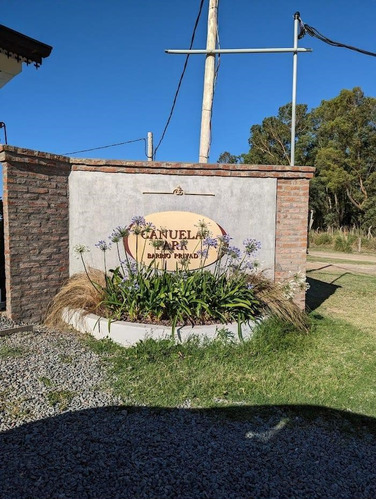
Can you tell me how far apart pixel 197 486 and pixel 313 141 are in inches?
1208

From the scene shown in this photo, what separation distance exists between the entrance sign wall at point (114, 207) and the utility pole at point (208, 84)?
5.28 feet

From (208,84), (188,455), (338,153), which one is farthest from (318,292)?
(338,153)

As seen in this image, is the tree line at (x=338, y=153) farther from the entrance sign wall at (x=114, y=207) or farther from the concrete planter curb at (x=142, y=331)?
the concrete planter curb at (x=142, y=331)

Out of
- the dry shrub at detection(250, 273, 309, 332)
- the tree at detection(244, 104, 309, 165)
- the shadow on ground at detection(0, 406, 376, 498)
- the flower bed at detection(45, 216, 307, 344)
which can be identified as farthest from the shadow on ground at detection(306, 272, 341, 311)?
the tree at detection(244, 104, 309, 165)

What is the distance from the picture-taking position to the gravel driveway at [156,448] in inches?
80.2

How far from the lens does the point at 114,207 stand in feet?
17.7

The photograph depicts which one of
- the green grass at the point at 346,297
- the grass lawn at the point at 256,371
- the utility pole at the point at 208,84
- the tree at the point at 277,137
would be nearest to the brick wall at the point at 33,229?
the grass lawn at the point at 256,371

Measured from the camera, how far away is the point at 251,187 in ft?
18.3

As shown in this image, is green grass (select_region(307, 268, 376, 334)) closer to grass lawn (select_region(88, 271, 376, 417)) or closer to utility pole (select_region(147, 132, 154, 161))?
grass lawn (select_region(88, 271, 376, 417))

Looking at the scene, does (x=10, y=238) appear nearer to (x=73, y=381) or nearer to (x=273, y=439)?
(x=73, y=381)

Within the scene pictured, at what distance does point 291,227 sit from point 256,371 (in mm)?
2627

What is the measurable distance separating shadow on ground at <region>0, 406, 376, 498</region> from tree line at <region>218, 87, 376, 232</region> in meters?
23.3

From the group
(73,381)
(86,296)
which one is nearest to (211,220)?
(86,296)

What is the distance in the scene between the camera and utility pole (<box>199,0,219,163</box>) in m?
6.77
